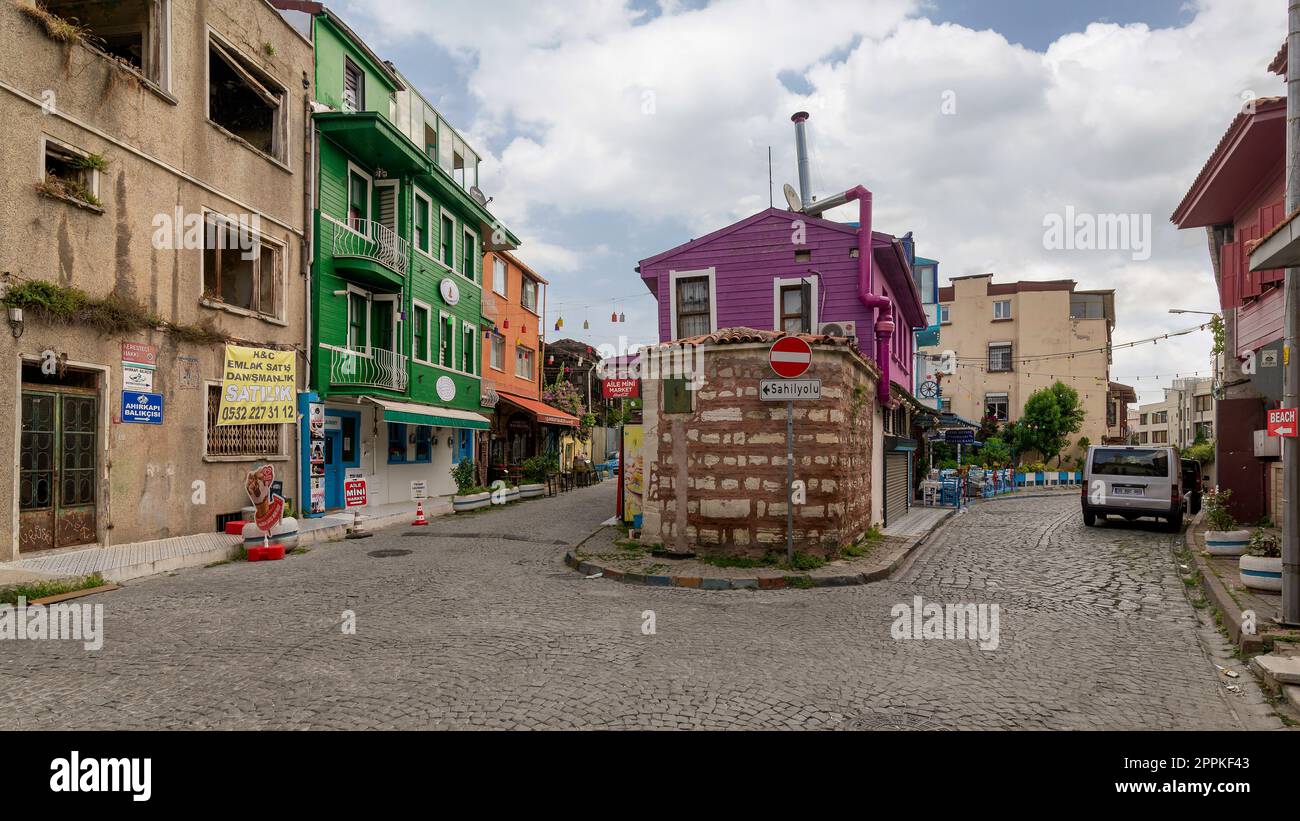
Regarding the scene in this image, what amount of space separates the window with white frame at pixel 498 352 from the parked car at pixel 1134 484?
818 inches

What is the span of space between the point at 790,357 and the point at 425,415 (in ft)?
42.4

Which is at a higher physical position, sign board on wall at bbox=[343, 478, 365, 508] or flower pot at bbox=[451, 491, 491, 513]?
sign board on wall at bbox=[343, 478, 365, 508]

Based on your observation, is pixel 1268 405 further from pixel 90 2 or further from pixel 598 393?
pixel 598 393

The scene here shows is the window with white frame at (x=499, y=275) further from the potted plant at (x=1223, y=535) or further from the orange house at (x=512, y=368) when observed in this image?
the potted plant at (x=1223, y=535)

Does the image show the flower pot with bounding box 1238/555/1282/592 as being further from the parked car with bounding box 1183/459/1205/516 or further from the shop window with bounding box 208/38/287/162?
the shop window with bounding box 208/38/287/162

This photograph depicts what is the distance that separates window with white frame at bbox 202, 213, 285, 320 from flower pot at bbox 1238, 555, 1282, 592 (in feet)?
54.3

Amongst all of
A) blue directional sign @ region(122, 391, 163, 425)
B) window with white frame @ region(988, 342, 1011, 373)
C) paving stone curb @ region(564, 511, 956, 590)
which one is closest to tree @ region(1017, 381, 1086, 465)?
window with white frame @ region(988, 342, 1011, 373)

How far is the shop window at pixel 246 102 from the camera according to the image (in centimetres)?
1465

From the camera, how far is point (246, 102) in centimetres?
1593

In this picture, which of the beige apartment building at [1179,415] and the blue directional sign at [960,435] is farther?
the beige apartment building at [1179,415]

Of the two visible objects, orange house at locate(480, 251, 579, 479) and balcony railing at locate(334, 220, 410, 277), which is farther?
orange house at locate(480, 251, 579, 479)

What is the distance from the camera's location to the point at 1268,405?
47.3ft

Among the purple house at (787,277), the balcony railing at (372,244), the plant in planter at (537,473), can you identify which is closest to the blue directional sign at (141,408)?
the balcony railing at (372,244)

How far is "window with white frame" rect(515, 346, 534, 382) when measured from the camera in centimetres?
3192
